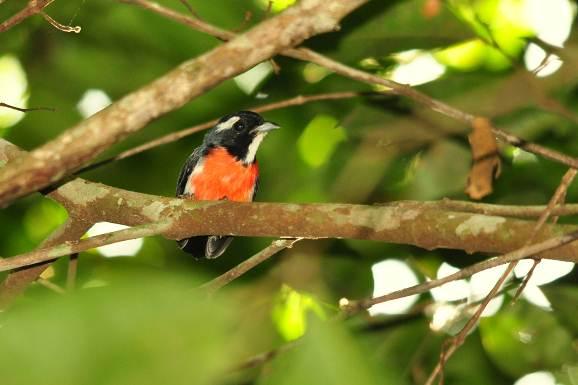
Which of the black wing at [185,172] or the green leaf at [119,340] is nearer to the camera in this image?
the green leaf at [119,340]

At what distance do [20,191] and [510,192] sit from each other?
12.9 feet

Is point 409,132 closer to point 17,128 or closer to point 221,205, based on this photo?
point 221,205

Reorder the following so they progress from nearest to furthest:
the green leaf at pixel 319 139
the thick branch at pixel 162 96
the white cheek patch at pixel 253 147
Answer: the thick branch at pixel 162 96 → the green leaf at pixel 319 139 → the white cheek patch at pixel 253 147

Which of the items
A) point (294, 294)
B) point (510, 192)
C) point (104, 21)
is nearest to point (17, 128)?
point (104, 21)

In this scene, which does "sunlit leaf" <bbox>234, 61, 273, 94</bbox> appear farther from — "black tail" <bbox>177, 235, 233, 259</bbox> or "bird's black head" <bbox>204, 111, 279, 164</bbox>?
"black tail" <bbox>177, 235, 233, 259</bbox>

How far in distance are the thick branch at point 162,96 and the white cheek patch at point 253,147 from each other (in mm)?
4012

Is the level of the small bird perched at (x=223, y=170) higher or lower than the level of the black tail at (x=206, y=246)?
higher

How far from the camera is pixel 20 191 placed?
140 cm

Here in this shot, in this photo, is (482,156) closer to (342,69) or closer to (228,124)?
(342,69)

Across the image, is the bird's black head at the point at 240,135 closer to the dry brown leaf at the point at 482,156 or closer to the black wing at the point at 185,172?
the black wing at the point at 185,172

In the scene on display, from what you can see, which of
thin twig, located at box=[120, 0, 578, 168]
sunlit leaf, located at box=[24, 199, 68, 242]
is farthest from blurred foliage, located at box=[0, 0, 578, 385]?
thin twig, located at box=[120, 0, 578, 168]

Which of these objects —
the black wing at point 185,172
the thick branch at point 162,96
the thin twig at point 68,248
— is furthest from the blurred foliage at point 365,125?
the thick branch at point 162,96

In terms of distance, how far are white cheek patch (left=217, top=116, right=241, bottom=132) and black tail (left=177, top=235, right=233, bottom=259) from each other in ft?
2.83

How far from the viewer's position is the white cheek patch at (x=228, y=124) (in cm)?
596
